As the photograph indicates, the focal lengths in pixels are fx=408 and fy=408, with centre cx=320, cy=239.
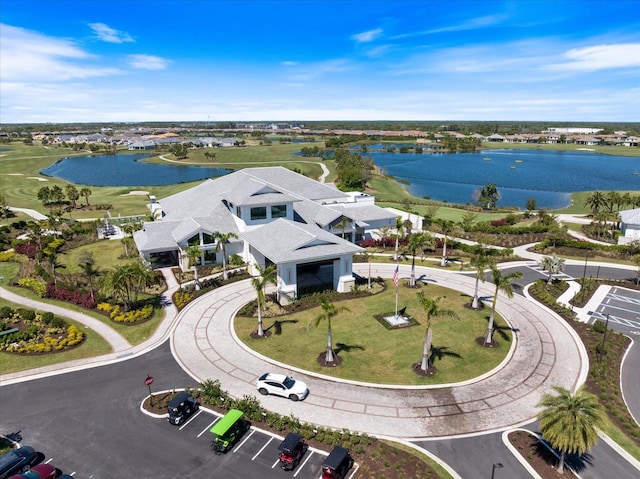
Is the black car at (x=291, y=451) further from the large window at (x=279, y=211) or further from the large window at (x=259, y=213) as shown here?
the large window at (x=279, y=211)

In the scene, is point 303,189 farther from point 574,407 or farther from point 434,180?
point 434,180

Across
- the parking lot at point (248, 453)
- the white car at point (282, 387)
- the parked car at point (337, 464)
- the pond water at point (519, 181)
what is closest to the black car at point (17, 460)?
the parking lot at point (248, 453)

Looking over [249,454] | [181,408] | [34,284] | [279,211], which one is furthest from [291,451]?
[34,284]

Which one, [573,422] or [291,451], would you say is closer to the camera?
[573,422]

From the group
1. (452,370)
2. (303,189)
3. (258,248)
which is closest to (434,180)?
(303,189)

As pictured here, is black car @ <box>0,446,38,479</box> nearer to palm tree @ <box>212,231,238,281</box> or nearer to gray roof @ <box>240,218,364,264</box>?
gray roof @ <box>240,218,364,264</box>

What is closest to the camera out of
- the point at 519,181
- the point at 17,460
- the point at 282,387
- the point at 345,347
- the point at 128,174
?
the point at 17,460

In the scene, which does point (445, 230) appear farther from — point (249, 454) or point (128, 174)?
point (128, 174)
